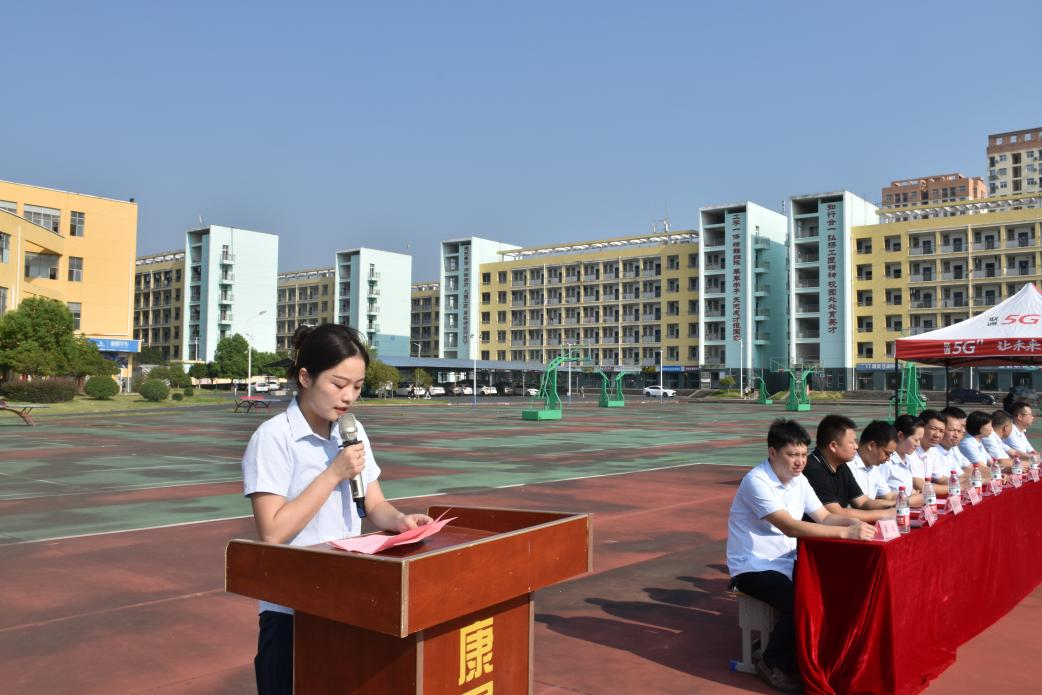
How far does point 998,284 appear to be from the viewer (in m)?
66.3

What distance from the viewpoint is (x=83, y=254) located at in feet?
188

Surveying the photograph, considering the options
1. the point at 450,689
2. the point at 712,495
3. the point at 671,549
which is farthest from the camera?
the point at 712,495

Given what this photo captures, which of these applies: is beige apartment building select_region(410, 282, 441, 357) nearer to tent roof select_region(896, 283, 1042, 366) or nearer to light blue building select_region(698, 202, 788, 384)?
light blue building select_region(698, 202, 788, 384)

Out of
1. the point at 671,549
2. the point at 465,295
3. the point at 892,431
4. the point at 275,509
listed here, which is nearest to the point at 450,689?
the point at 275,509

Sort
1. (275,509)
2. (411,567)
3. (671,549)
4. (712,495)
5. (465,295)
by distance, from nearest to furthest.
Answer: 1. (411,567)
2. (275,509)
3. (671,549)
4. (712,495)
5. (465,295)

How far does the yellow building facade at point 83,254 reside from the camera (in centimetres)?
5397

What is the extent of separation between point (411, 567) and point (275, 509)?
63 centimetres

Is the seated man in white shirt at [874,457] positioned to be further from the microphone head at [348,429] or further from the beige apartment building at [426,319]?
the beige apartment building at [426,319]

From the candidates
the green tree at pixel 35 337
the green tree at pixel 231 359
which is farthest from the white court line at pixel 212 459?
the green tree at pixel 231 359

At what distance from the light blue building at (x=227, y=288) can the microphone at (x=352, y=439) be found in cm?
8861

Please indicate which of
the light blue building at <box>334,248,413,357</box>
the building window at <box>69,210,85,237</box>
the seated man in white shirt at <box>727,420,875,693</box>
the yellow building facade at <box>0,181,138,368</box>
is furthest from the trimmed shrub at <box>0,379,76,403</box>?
the light blue building at <box>334,248,413,357</box>

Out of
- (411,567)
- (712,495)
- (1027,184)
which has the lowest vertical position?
(712,495)

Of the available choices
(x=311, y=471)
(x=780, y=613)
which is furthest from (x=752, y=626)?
(x=311, y=471)

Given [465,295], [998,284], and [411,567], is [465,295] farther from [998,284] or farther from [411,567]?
[411,567]
